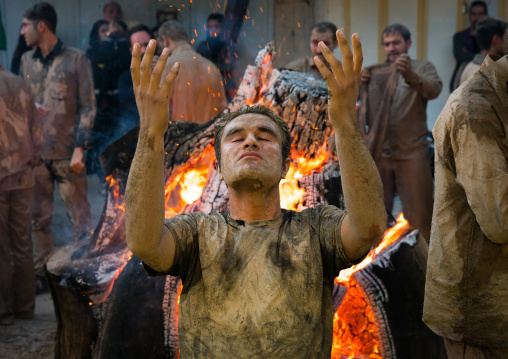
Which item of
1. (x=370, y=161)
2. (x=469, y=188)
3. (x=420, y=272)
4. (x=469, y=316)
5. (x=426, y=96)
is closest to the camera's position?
(x=370, y=161)

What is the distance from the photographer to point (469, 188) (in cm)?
272

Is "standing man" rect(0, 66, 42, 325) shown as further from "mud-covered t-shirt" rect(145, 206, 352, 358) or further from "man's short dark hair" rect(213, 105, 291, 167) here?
"mud-covered t-shirt" rect(145, 206, 352, 358)

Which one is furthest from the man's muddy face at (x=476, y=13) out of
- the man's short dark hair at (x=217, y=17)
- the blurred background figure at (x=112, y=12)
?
the blurred background figure at (x=112, y=12)

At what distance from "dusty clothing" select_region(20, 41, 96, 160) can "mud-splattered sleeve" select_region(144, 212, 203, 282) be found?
425cm

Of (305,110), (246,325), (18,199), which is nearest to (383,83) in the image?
(305,110)

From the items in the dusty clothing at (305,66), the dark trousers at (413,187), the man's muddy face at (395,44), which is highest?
the man's muddy face at (395,44)

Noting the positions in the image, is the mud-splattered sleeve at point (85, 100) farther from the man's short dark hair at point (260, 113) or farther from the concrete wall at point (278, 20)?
the man's short dark hair at point (260, 113)

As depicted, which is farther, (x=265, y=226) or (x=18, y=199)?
(x=18, y=199)

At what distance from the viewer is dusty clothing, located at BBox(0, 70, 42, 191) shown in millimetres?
5566

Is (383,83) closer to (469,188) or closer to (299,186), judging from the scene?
(299,186)

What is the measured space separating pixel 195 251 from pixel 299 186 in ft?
5.46

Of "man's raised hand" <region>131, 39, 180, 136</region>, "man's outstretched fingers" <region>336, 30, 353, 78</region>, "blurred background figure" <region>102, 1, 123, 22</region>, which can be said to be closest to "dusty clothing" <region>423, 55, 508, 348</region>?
"man's outstretched fingers" <region>336, 30, 353, 78</region>

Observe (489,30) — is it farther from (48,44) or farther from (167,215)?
(48,44)

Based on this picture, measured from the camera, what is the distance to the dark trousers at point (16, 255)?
560cm
